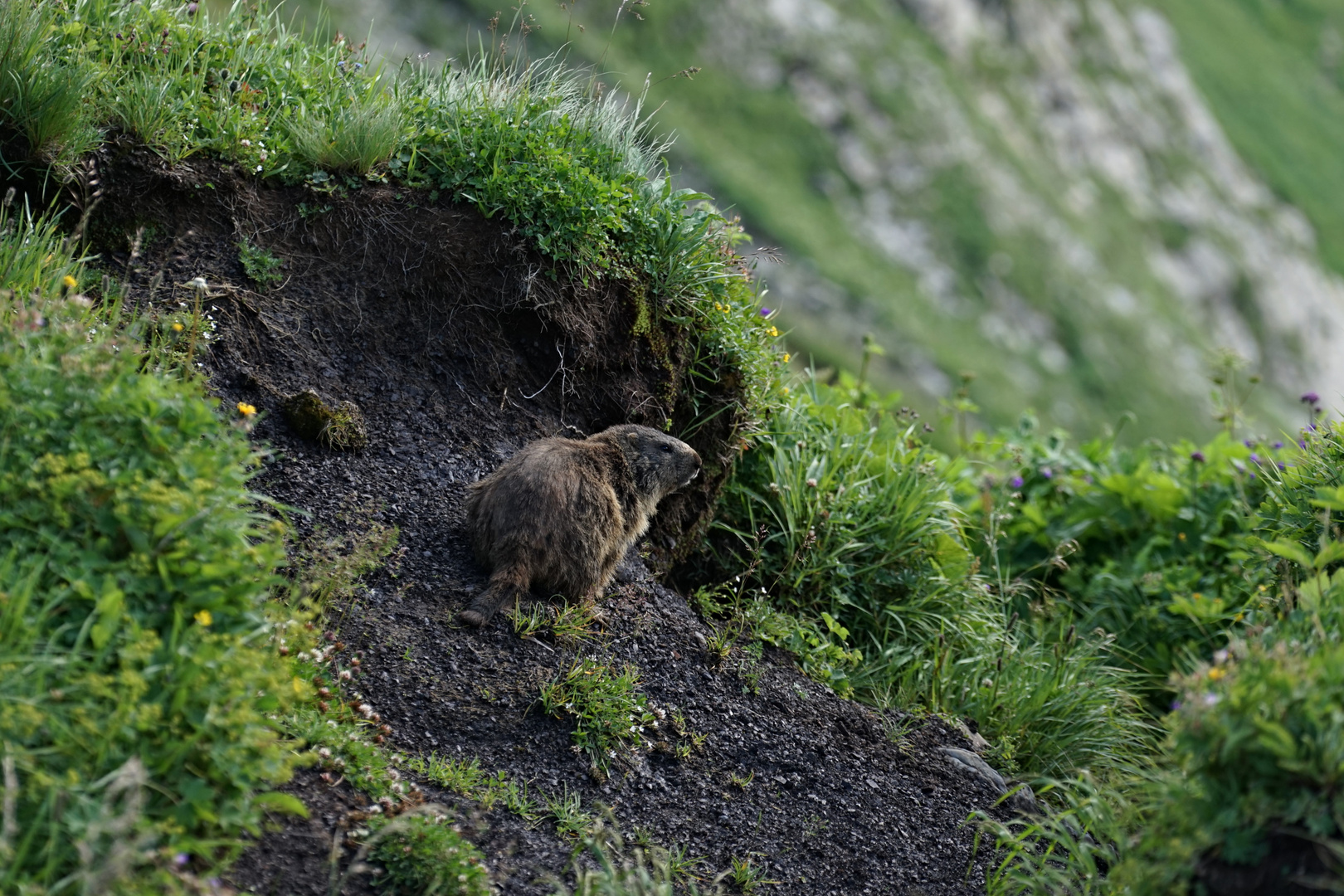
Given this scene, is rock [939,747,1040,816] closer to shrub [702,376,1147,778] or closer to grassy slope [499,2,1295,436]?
shrub [702,376,1147,778]

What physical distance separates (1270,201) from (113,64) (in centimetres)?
5813

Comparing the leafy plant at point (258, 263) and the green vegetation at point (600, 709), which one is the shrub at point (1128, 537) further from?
the leafy plant at point (258, 263)

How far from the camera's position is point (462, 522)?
4.94 m

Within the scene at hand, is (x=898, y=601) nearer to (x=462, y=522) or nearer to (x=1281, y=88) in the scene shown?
(x=462, y=522)

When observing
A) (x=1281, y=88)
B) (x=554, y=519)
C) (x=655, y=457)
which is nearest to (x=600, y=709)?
(x=554, y=519)

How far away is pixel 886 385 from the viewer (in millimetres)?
27672

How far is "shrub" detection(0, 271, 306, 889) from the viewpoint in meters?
2.80

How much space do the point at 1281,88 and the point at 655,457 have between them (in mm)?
69290

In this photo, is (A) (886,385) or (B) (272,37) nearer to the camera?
(B) (272,37)

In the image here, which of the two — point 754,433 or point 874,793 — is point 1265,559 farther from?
point 754,433

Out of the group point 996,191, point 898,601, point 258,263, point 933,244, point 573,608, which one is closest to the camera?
point 573,608

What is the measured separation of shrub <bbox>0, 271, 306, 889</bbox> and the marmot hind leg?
103cm

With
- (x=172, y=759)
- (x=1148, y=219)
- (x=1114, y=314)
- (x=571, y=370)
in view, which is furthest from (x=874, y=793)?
(x=1148, y=219)

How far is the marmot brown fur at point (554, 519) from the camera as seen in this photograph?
178 inches
